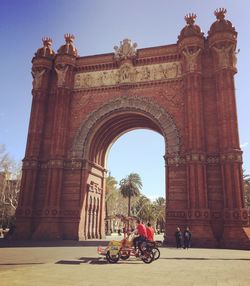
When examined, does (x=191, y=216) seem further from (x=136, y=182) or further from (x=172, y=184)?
(x=136, y=182)

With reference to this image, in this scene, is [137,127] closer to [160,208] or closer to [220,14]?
[220,14]

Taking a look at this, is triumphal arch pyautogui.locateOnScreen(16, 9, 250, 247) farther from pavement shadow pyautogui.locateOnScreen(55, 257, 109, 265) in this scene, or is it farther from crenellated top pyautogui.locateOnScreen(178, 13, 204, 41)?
pavement shadow pyautogui.locateOnScreen(55, 257, 109, 265)

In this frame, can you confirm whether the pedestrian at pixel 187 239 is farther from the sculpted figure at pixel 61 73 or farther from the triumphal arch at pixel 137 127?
the sculpted figure at pixel 61 73

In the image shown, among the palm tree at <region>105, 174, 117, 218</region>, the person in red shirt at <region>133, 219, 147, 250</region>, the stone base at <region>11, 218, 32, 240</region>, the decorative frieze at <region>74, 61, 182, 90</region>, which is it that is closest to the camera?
the person in red shirt at <region>133, 219, 147, 250</region>

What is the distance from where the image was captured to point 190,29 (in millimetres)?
23688

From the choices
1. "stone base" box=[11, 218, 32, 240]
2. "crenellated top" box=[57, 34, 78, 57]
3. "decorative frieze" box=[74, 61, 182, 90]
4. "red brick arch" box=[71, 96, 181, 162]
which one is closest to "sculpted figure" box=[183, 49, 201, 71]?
"decorative frieze" box=[74, 61, 182, 90]

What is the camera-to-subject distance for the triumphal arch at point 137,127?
20000 millimetres

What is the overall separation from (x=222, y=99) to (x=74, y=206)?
1427 centimetres

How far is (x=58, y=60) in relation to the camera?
26.4 m

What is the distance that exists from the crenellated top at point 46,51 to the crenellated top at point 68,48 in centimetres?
100

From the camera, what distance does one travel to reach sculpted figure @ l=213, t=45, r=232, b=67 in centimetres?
2219

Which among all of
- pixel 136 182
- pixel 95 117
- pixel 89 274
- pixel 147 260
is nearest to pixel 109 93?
pixel 95 117

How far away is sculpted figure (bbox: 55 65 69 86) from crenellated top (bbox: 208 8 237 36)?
13.0m

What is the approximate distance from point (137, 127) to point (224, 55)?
1023 centimetres
